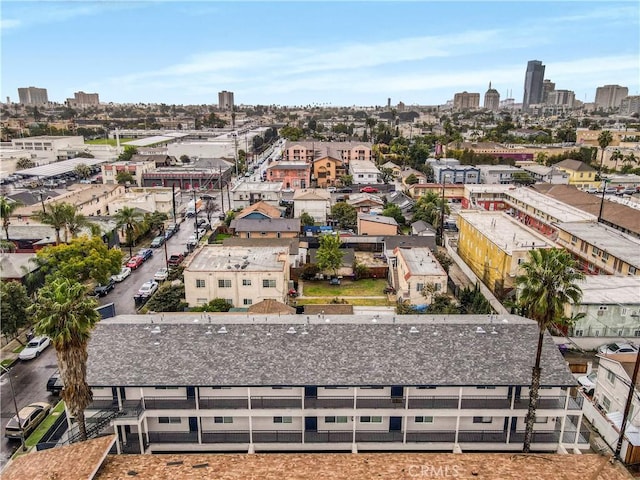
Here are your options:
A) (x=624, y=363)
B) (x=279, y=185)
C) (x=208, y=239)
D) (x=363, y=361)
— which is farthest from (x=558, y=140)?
(x=363, y=361)

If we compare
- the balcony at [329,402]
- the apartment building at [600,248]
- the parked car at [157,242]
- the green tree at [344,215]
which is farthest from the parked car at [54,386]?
the apartment building at [600,248]

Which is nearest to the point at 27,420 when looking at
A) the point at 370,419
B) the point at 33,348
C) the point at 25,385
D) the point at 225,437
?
the point at 25,385

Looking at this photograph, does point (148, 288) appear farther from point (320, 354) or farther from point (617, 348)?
point (617, 348)

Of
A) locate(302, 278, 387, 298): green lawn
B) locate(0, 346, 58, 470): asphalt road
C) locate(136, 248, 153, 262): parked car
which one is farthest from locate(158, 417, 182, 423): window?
locate(136, 248, 153, 262): parked car

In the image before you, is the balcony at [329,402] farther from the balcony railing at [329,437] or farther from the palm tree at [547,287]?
the palm tree at [547,287]

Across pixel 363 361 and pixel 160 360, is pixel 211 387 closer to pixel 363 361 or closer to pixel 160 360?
pixel 160 360

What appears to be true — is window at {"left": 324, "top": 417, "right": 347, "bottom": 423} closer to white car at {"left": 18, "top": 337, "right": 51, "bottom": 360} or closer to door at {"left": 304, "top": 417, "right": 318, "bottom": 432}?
door at {"left": 304, "top": 417, "right": 318, "bottom": 432}
